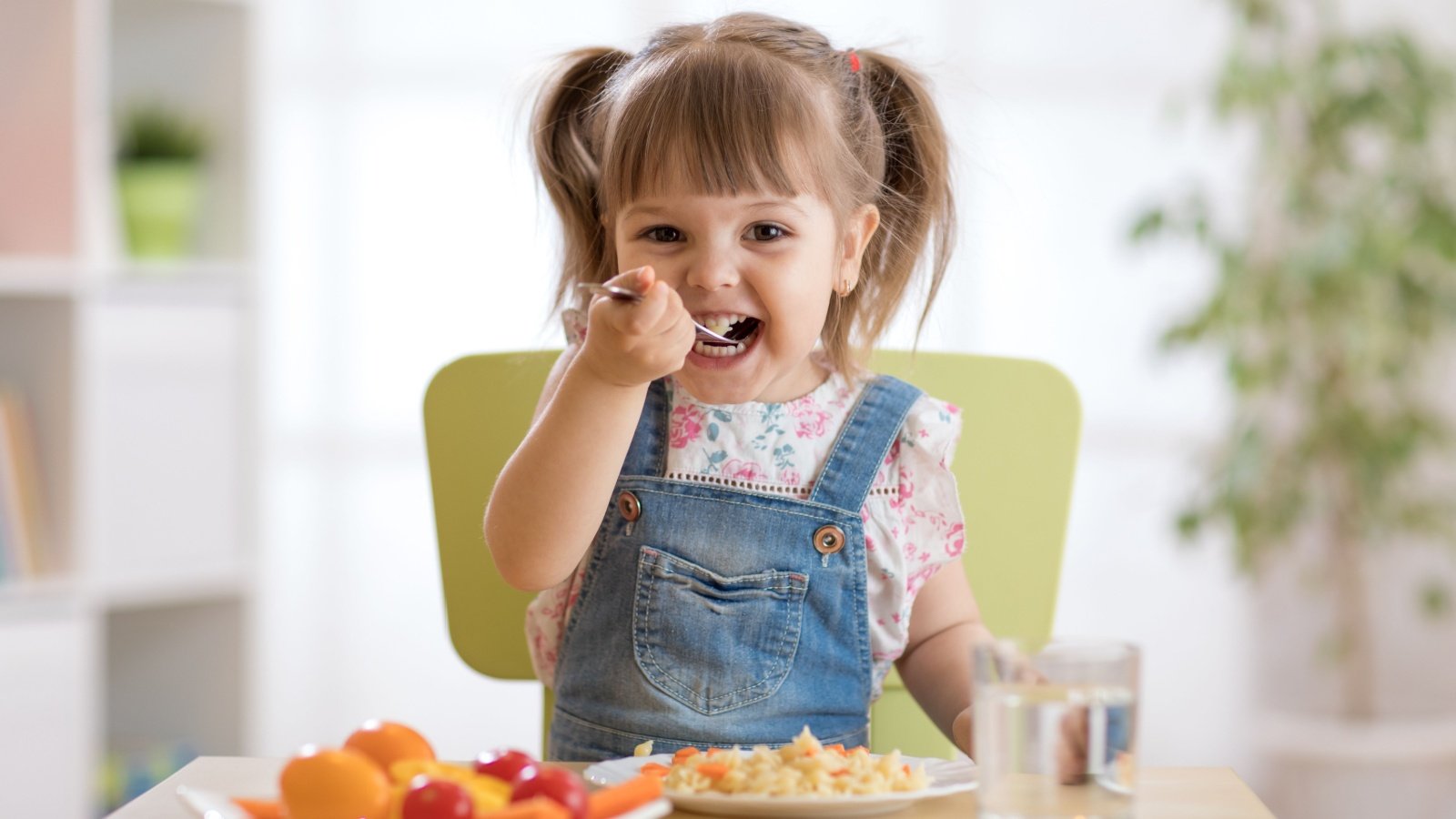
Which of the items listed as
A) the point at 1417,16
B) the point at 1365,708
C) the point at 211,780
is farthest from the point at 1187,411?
the point at 211,780

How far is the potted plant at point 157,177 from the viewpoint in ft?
7.70

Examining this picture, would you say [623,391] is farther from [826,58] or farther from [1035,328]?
[1035,328]

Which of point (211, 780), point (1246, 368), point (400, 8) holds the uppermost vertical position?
point (400, 8)

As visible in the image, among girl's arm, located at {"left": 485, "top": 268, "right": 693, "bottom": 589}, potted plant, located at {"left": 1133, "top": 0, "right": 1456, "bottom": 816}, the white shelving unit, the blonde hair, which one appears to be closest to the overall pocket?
girl's arm, located at {"left": 485, "top": 268, "right": 693, "bottom": 589}

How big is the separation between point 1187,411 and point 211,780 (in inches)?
102

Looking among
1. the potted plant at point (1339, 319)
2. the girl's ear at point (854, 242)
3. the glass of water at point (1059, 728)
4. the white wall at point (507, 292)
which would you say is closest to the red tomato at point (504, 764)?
the glass of water at point (1059, 728)

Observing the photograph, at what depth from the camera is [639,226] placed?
3.33ft

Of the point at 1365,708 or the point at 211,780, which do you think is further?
the point at 1365,708

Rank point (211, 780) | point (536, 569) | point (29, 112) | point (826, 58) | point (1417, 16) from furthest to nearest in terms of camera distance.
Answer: point (1417, 16)
point (29, 112)
point (826, 58)
point (536, 569)
point (211, 780)

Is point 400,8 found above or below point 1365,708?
above

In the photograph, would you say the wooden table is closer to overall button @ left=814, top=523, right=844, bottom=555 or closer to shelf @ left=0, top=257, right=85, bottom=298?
overall button @ left=814, top=523, right=844, bottom=555

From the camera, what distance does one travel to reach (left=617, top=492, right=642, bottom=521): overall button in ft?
3.49

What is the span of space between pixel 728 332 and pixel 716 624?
202 mm

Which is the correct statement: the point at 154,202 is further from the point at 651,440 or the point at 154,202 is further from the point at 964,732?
the point at 964,732
